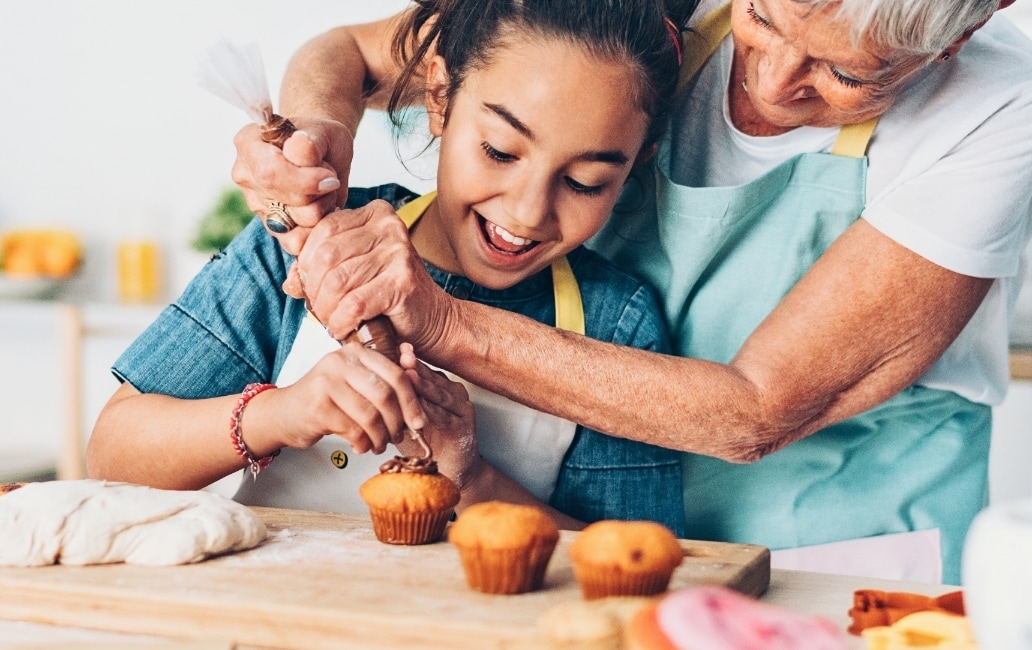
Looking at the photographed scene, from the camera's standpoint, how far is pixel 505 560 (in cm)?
88

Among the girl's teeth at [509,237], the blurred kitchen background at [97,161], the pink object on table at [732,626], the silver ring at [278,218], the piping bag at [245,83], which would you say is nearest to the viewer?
the pink object on table at [732,626]

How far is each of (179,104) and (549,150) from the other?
256cm

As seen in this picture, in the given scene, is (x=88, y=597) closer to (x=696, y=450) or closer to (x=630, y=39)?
(x=696, y=450)

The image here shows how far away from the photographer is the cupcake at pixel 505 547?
34.9 inches

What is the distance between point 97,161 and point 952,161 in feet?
9.89

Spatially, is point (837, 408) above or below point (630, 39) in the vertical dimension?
below

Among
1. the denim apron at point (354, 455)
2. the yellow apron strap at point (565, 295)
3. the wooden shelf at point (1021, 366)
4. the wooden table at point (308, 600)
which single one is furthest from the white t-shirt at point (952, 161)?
the wooden shelf at point (1021, 366)

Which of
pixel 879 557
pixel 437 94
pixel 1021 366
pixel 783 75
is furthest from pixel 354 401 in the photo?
pixel 1021 366

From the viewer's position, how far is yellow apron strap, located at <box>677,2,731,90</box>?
1.47 metres

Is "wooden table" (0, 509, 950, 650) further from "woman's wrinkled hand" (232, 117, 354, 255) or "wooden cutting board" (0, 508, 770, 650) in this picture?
"woman's wrinkled hand" (232, 117, 354, 255)

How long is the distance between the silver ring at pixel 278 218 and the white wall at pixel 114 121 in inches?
91.2

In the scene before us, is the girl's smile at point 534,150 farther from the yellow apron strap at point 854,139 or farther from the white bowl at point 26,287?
the white bowl at point 26,287

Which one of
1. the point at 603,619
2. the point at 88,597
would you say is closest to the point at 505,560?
the point at 603,619

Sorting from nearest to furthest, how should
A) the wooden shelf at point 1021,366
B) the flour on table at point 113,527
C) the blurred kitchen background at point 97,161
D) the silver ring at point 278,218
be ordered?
the flour on table at point 113,527 < the silver ring at point 278,218 < the wooden shelf at point 1021,366 < the blurred kitchen background at point 97,161
